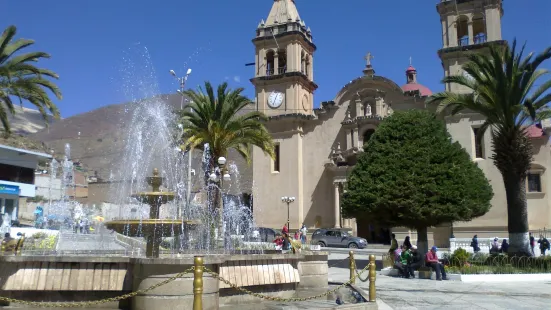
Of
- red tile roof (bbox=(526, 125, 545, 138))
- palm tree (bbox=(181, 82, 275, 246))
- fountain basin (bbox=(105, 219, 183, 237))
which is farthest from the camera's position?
red tile roof (bbox=(526, 125, 545, 138))

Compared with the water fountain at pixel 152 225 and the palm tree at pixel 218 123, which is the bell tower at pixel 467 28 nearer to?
the palm tree at pixel 218 123

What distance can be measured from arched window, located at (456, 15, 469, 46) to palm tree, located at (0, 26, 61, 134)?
2885 centimetres

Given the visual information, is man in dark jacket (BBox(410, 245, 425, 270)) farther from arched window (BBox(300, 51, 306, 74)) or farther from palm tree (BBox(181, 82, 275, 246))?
arched window (BBox(300, 51, 306, 74))

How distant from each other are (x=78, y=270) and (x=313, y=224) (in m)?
31.5

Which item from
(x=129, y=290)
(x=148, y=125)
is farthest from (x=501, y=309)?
(x=148, y=125)

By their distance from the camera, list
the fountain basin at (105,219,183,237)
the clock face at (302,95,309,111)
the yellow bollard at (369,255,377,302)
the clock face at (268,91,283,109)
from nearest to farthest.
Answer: the fountain basin at (105,219,183,237) < the yellow bollard at (369,255,377,302) < the clock face at (268,91,283,109) < the clock face at (302,95,309,111)

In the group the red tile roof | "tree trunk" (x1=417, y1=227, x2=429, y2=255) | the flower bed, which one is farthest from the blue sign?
the red tile roof

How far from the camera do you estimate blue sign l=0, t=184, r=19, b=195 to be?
133 feet

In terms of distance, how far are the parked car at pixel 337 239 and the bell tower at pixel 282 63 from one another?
1126 centimetres

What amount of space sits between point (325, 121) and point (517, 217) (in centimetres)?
2358

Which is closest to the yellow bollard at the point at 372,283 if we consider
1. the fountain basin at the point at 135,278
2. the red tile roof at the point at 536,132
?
the fountain basin at the point at 135,278

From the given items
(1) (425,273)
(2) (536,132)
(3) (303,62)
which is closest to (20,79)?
(1) (425,273)

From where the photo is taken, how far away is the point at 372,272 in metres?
9.81

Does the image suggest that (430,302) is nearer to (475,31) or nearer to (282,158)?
(282,158)
